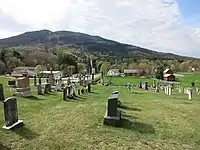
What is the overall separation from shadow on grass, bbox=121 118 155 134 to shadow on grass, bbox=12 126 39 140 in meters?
3.89

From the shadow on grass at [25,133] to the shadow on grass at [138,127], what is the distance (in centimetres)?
389

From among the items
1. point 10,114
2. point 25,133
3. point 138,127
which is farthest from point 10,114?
point 138,127

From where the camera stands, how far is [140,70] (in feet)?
394

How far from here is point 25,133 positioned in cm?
970

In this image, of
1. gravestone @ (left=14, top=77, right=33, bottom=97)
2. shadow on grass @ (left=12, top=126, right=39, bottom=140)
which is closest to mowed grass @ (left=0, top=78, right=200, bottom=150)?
shadow on grass @ (left=12, top=126, right=39, bottom=140)

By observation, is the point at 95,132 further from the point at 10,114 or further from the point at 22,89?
the point at 22,89

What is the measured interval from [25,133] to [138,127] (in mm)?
4884

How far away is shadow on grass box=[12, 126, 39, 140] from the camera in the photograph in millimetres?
9366

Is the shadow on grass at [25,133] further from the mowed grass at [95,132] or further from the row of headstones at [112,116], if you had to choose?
the row of headstones at [112,116]

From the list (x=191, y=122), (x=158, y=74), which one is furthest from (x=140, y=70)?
(x=191, y=122)

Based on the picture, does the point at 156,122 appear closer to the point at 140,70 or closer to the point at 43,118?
the point at 43,118

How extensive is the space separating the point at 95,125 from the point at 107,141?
187 cm

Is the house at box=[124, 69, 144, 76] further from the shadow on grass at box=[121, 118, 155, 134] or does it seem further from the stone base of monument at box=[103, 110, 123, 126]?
the stone base of monument at box=[103, 110, 123, 126]

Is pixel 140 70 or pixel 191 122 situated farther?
pixel 140 70
